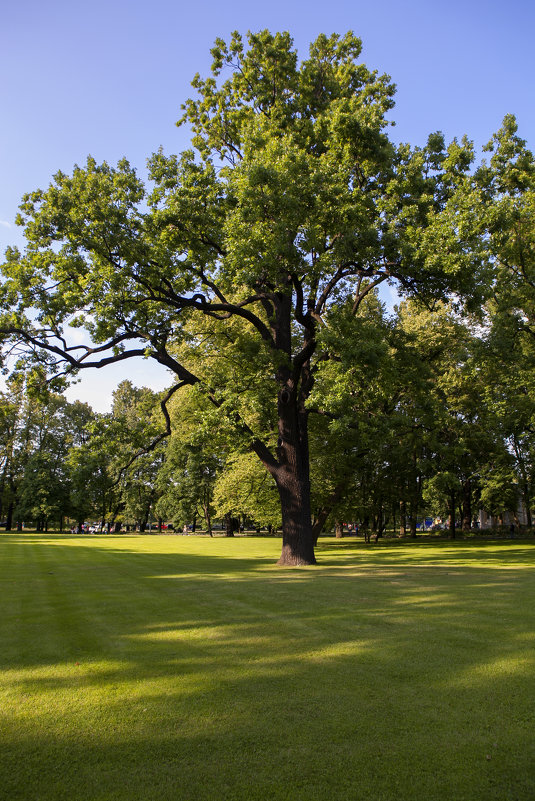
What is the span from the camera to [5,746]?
4.11m

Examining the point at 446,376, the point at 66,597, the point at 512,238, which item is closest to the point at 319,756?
the point at 66,597

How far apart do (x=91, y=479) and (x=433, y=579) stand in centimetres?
1288

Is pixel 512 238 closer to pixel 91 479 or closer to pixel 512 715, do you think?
Result: pixel 91 479

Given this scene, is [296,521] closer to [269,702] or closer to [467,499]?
[269,702]

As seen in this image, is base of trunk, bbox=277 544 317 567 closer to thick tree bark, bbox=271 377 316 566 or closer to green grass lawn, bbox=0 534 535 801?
thick tree bark, bbox=271 377 316 566

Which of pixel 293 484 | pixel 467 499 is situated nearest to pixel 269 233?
pixel 293 484

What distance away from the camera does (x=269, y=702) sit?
4879mm

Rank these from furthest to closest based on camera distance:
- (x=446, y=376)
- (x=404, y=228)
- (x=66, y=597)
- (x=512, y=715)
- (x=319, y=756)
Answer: (x=446, y=376), (x=404, y=228), (x=66, y=597), (x=512, y=715), (x=319, y=756)

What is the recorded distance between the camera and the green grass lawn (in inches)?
143

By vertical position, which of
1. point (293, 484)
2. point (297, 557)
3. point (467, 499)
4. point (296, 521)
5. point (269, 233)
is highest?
point (269, 233)

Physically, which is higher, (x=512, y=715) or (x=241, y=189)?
(x=241, y=189)

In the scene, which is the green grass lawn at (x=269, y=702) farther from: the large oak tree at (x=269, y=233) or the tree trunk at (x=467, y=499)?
the tree trunk at (x=467, y=499)

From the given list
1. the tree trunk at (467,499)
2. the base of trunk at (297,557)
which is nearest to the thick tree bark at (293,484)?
the base of trunk at (297,557)

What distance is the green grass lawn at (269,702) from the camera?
363cm
